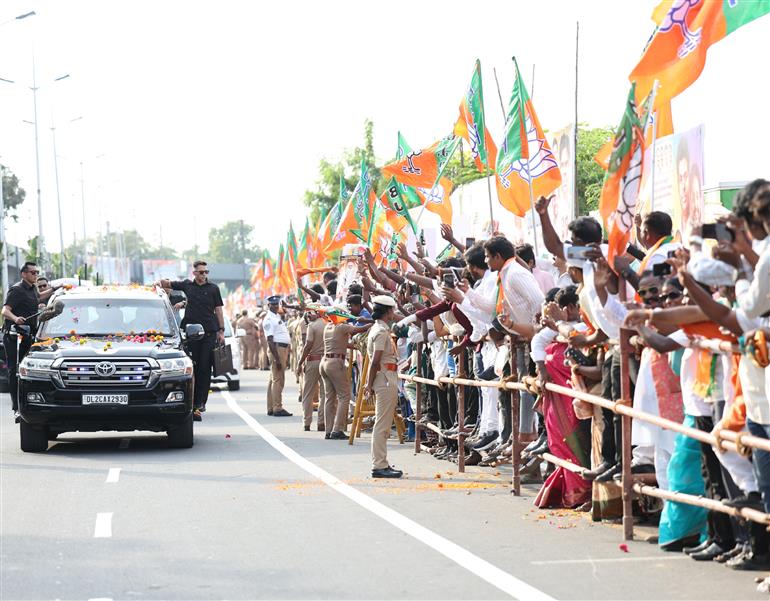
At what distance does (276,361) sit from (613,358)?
13.2 metres

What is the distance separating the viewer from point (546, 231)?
1045cm

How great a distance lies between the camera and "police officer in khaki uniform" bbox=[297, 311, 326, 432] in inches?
808

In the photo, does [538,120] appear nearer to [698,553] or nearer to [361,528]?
[361,528]

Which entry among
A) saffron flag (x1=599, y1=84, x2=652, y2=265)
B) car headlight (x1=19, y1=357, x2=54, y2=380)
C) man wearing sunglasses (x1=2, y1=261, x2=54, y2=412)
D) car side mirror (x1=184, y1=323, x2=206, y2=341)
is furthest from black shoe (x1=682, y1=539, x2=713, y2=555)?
man wearing sunglasses (x1=2, y1=261, x2=54, y2=412)

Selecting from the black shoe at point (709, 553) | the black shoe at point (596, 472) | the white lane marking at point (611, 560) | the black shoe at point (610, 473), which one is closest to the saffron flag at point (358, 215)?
the black shoe at point (596, 472)

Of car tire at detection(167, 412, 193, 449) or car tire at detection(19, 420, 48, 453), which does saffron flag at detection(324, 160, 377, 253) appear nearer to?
car tire at detection(167, 412, 193, 449)

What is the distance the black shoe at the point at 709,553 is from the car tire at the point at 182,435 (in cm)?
957

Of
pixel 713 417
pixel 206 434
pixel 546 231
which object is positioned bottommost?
pixel 206 434

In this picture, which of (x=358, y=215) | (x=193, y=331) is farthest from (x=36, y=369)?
(x=358, y=215)

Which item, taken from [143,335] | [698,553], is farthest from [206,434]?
[698,553]

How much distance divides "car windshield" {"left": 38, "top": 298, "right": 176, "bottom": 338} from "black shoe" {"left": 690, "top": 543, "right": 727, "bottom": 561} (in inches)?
420

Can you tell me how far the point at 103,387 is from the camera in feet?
A: 55.3

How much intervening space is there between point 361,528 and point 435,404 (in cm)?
634

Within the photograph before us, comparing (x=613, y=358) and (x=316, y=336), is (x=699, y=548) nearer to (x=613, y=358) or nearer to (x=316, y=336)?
(x=613, y=358)
